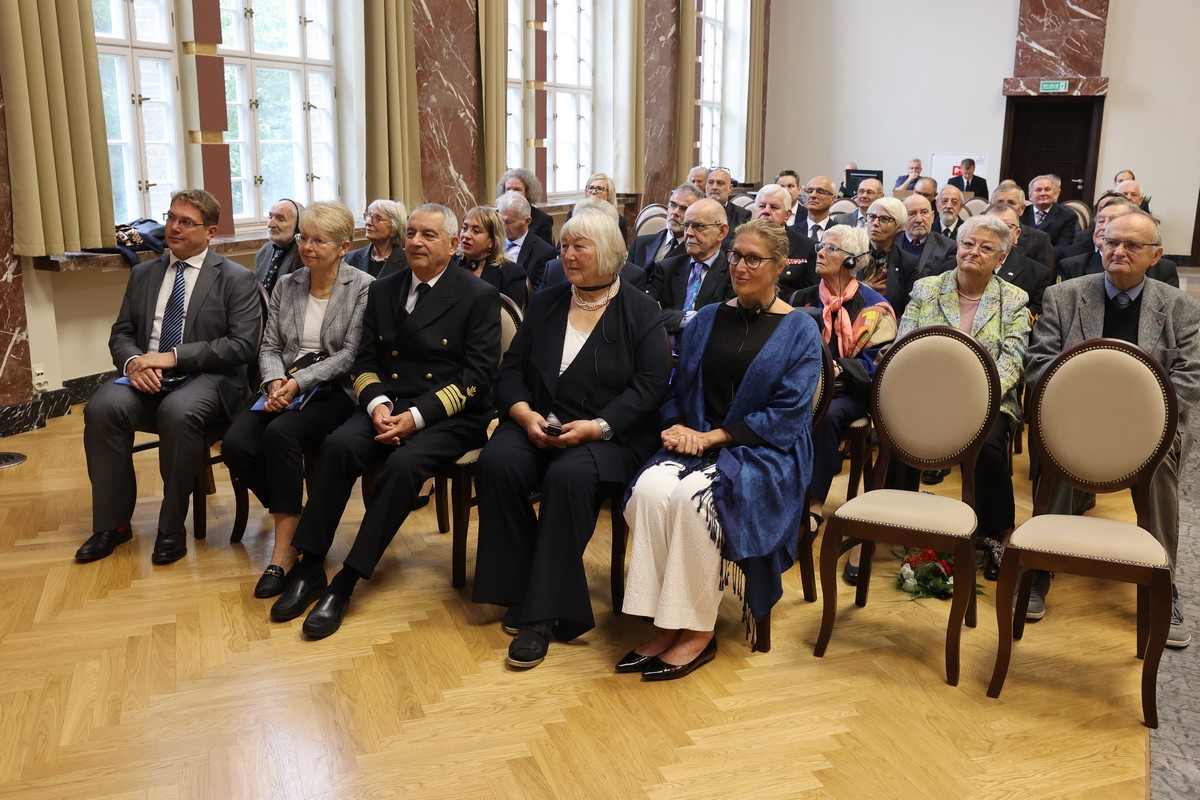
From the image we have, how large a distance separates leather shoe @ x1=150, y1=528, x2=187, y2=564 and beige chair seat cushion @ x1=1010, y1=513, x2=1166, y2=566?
2895mm

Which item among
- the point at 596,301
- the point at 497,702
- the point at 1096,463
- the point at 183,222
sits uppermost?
the point at 183,222

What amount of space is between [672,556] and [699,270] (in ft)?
7.37

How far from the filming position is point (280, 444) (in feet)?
12.2

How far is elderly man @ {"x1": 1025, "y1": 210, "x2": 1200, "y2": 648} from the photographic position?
3.54 meters

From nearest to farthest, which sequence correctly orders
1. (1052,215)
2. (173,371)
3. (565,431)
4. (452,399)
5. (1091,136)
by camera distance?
(565,431)
(452,399)
(173,371)
(1052,215)
(1091,136)

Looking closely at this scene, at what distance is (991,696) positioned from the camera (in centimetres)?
304

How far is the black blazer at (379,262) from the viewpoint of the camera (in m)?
4.84

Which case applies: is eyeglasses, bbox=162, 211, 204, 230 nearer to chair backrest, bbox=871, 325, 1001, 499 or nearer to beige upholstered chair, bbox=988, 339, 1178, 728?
chair backrest, bbox=871, 325, 1001, 499

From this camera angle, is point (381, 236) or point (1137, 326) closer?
point (1137, 326)

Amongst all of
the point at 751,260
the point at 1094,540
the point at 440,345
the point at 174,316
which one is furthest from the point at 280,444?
the point at 1094,540

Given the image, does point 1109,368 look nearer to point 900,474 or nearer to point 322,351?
point 900,474

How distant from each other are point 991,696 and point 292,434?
7.95 ft

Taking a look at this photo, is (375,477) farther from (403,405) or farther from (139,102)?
(139,102)

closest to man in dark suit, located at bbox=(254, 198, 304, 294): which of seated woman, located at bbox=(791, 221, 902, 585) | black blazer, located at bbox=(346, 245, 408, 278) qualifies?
black blazer, located at bbox=(346, 245, 408, 278)
